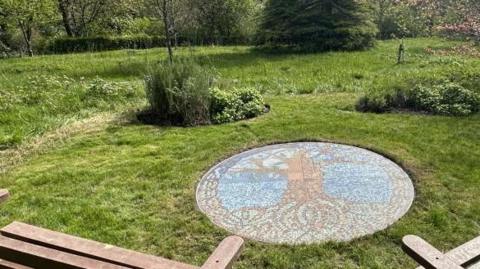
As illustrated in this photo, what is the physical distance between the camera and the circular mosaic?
319 centimetres

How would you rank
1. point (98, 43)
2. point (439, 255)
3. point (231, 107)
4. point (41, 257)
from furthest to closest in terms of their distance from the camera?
point (98, 43) < point (231, 107) < point (41, 257) < point (439, 255)

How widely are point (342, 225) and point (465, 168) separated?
5.11ft

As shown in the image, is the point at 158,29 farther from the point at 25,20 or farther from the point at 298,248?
the point at 298,248

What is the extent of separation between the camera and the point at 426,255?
1850mm

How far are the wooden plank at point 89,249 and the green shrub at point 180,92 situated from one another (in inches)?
132

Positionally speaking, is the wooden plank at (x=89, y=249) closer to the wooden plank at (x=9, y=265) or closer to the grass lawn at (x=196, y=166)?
the wooden plank at (x=9, y=265)

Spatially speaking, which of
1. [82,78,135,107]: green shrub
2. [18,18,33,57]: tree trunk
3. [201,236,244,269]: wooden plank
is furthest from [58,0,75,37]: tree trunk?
[201,236,244,269]: wooden plank

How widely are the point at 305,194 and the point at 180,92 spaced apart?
2469mm

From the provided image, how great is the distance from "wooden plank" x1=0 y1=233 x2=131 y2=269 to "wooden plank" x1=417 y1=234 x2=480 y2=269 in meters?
1.52

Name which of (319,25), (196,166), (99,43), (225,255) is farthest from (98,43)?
(225,255)

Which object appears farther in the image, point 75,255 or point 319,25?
point 319,25

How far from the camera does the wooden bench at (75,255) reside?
6.28ft

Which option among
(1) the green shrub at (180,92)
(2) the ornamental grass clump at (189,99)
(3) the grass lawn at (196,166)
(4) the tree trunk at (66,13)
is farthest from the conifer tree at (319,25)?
(4) the tree trunk at (66,13)

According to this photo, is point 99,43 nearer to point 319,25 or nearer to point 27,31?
point 27,31
